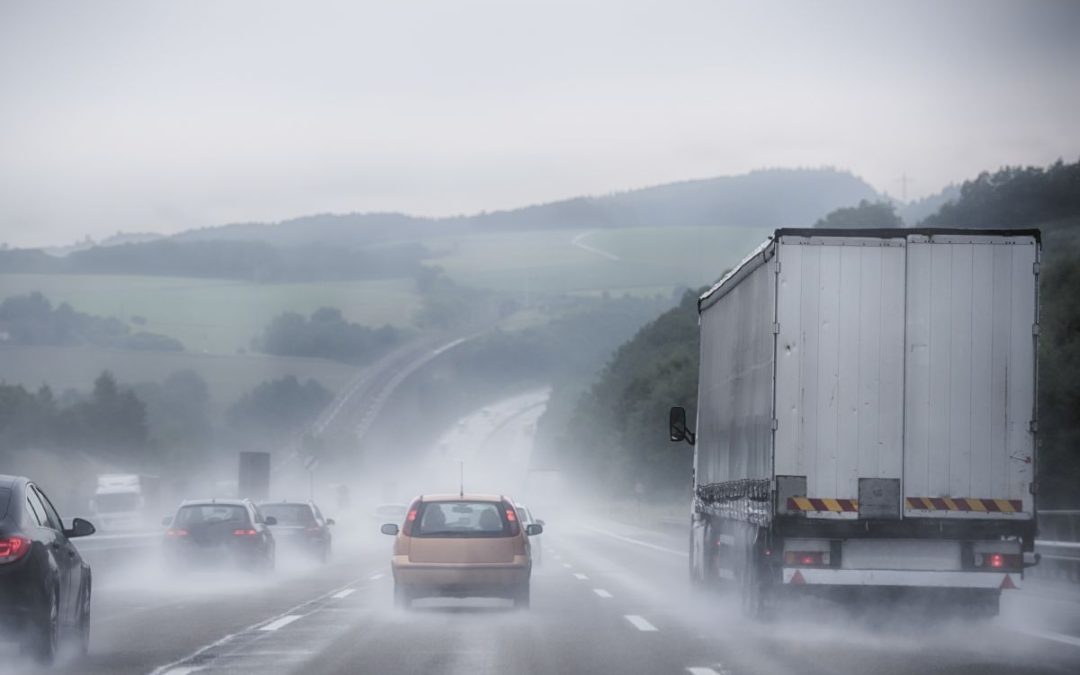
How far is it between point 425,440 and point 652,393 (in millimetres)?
83400

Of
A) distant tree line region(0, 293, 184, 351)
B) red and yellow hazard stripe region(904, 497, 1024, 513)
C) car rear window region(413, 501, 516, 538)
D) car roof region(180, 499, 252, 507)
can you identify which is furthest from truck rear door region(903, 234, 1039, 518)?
distant tree line region(0, 293, 184, 351)

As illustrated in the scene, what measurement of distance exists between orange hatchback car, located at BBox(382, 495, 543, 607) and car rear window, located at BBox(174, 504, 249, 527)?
896 cm

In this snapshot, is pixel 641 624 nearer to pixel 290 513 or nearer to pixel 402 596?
pixel 402 596

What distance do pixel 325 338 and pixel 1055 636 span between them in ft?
572

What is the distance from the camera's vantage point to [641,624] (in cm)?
1830

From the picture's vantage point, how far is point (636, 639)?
639 inches

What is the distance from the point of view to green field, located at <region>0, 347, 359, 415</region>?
449ft

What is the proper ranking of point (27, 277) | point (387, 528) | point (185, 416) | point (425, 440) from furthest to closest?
point (425, 440) < point (27, 277) < point (185, 416) < point (387, 528)

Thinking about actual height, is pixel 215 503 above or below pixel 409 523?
below

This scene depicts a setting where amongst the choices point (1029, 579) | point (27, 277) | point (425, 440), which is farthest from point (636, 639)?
point (425, 440)

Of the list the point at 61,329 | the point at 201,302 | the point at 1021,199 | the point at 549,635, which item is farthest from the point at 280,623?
the point at 201,302

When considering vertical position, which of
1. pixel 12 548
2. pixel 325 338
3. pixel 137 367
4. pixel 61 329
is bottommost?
pixel 12 548

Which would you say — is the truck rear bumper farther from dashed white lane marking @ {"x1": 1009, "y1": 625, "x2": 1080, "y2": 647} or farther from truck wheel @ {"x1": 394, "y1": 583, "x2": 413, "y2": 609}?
truck wheel @ {"x1": 394, "y1": 583, "x2": 413, "y2": 609}

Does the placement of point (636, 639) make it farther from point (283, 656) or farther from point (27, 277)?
point (27, 277)
